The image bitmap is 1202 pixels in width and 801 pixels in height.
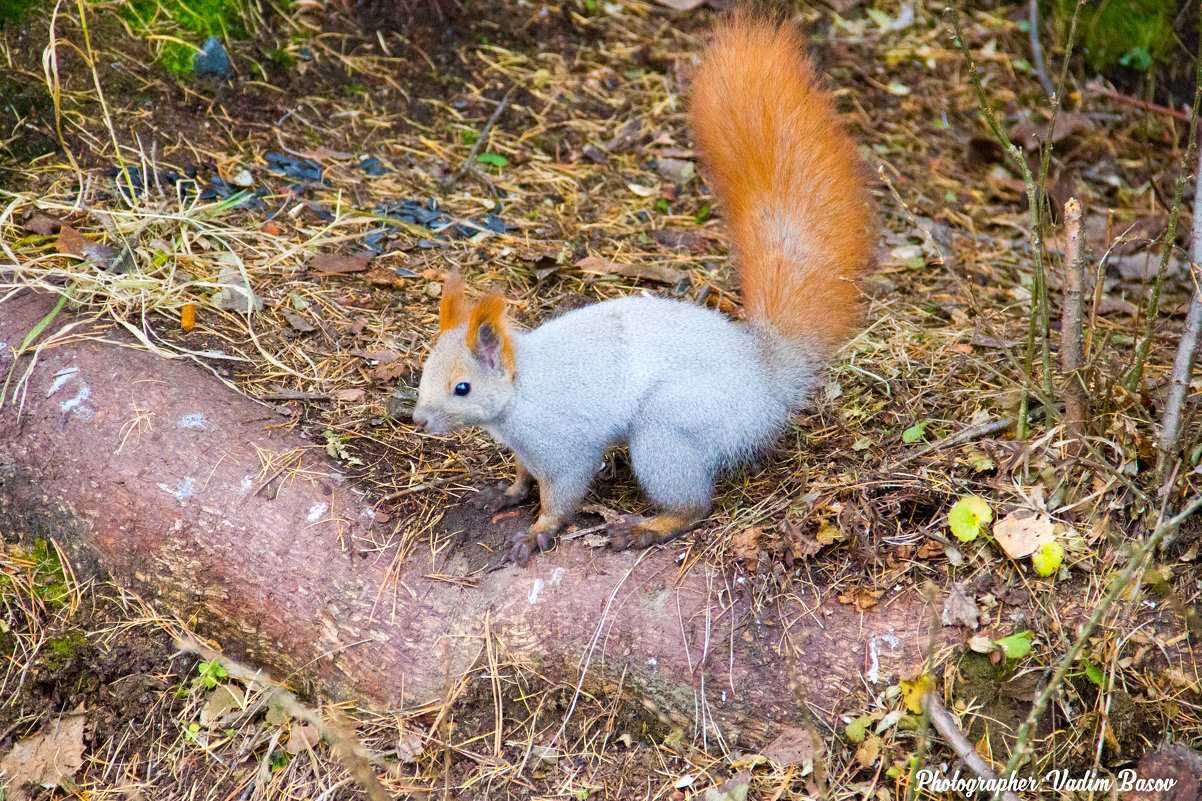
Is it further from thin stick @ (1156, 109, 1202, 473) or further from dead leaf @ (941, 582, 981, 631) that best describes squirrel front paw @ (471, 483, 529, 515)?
thin stick @ (1156, 109, 1202, 473)

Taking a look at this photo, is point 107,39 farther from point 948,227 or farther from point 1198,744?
point 1198,744

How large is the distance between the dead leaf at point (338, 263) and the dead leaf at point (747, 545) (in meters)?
1.79

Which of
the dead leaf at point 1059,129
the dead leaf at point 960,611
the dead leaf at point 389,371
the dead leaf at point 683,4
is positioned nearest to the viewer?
the dead leaf at point 960,611

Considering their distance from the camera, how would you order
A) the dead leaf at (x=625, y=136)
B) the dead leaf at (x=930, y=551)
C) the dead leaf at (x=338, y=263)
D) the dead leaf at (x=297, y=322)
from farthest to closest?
the dead leaf at (x=625, y=136), the dead leaf at (x=338, y=263), the dead leaf at (x=297, y=322), the dead leaf at (x=930, y=551)

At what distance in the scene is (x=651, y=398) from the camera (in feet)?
8.10

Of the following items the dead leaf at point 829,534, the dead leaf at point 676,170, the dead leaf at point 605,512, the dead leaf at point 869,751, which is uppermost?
the dead leaf at point 676,170

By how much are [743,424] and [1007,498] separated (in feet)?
2.28

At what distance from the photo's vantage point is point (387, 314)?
325 cm

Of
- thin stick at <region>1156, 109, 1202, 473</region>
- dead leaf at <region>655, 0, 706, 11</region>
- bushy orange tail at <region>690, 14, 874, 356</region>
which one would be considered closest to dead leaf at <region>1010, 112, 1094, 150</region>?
dead leaf at <region>655, 0, 706, 11</region>

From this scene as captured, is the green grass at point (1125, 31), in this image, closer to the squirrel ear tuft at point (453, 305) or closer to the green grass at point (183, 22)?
the squirrel ear tuft at point (453, 305)

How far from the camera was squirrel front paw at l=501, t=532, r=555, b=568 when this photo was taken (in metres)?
2.55

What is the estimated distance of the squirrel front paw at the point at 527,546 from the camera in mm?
2549

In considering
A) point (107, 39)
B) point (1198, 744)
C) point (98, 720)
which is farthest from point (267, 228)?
point (1198, 744)

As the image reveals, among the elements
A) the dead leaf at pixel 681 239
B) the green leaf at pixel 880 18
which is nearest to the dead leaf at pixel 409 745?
the dead leaf at pixel 681 239
